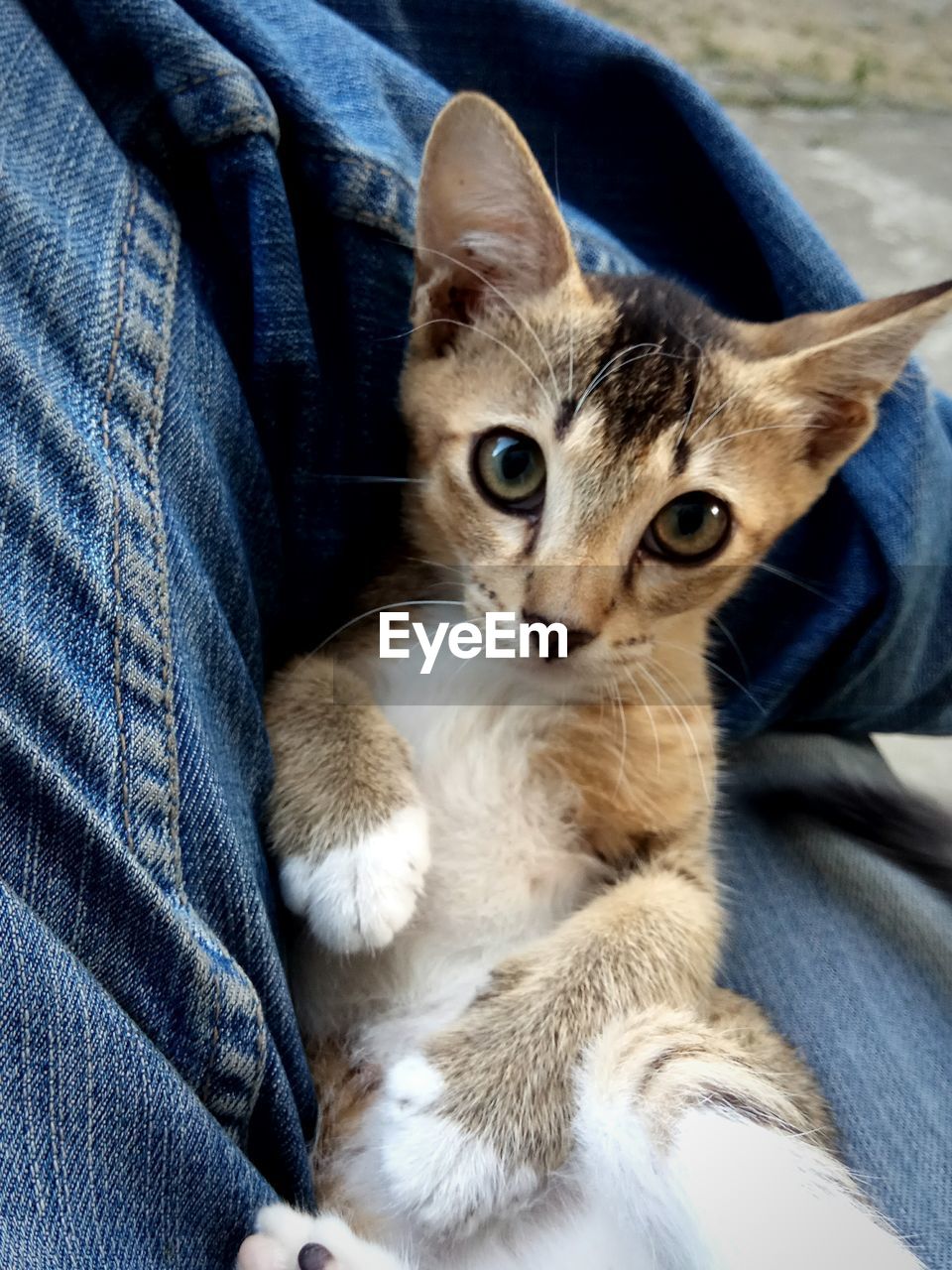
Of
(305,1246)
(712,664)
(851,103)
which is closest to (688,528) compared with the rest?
(712,664)

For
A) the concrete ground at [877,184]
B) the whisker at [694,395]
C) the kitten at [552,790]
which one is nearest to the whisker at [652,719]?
the kitten at [552,790]

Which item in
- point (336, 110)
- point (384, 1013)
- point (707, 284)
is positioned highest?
point (336, 110)

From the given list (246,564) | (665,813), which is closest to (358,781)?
(246,564)

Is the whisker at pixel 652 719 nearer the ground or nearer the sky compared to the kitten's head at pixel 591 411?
nearer the ground

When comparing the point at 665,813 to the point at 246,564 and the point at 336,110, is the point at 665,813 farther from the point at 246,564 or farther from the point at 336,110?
the point at 336,110

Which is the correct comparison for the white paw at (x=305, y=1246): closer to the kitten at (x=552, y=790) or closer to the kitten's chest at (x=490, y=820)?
the kitten at (x=552, y=790)

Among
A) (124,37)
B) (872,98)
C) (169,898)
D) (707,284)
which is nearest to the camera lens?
(169,898)

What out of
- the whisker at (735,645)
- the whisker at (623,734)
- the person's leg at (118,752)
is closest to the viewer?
the person's leg at (118,752)

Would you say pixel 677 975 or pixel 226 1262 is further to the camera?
pixel 677 975
